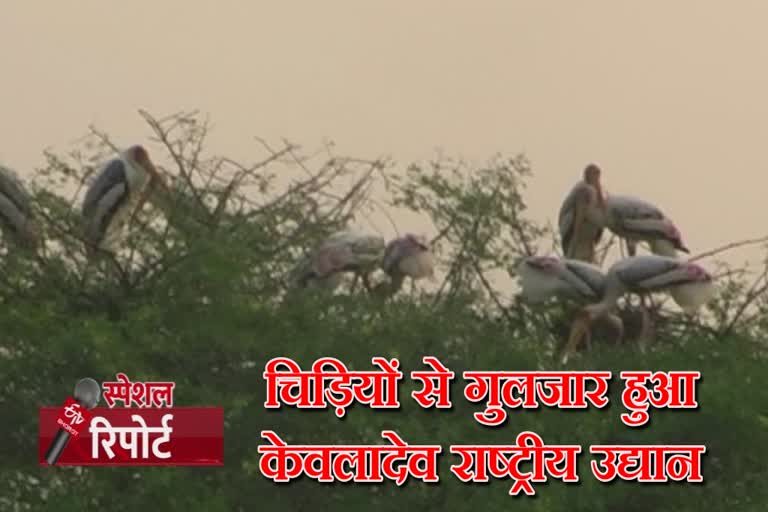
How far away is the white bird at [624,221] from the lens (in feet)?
62.6

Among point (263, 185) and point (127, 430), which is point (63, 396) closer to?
point (127, 430)

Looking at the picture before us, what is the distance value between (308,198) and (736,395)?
A: 8.90ft

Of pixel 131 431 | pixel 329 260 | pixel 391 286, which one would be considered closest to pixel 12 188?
pixel 329 260

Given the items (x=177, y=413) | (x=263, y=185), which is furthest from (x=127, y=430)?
(x=263, y=185)

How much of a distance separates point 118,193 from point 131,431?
2.76m

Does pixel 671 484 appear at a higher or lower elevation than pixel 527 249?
lower

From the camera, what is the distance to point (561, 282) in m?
17.9

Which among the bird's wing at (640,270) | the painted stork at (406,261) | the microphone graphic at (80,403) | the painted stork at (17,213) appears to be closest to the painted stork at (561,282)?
the bird's wing at (640,270)

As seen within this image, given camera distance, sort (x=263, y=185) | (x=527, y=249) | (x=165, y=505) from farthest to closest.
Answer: (x=527, y=249)
(x=263, y=185)
(x=165, y=505)

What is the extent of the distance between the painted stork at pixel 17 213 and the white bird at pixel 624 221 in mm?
3196

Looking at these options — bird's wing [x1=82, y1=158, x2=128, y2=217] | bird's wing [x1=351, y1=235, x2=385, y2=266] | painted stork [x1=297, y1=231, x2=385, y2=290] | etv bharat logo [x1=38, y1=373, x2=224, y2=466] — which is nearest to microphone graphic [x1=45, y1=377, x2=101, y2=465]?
etv bharat logo [x1=38, y1=373, x2=224, y2=466]

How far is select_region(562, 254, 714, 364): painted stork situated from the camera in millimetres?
17641

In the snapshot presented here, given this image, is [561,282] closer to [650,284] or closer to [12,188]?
[650,284]

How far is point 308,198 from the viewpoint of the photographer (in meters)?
17.4
